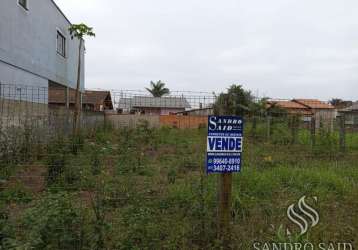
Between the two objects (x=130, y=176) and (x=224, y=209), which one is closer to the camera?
(x=224, y=209)

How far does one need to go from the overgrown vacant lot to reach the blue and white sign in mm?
725

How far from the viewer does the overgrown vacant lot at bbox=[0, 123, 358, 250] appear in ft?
11.7

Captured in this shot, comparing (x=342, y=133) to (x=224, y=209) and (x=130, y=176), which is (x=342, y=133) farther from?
(x=224, y=209)

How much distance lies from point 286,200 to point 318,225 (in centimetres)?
84

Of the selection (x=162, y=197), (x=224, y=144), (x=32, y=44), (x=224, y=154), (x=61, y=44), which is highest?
(x=61, y=44)

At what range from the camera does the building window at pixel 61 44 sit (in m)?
17.2

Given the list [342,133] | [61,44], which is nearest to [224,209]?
[342,133]

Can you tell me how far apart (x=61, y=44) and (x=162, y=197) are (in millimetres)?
15314

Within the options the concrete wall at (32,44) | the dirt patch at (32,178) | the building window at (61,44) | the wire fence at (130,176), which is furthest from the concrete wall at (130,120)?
the building window at (61,44)

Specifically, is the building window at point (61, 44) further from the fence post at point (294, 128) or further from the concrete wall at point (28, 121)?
the fence post at point (294, 128)

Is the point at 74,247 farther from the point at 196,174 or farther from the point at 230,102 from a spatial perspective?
the point at 196,174

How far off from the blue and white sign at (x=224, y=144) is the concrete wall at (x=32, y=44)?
8.35 metres

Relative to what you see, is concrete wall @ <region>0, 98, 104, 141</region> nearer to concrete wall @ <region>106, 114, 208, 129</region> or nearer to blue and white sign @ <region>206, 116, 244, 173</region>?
concrete wall @ <region>106, 114, 208, 129</region>

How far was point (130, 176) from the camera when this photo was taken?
20.1 feet
